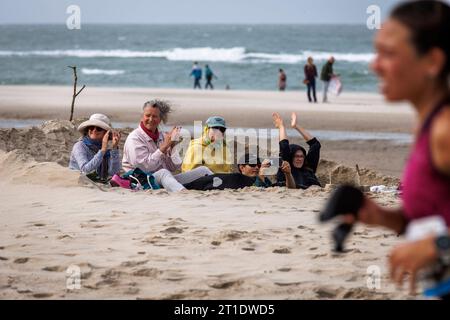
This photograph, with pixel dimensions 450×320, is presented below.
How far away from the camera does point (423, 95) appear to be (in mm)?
2861

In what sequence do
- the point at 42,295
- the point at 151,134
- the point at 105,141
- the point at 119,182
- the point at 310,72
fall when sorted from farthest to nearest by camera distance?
1. the point at 310,72
2. the point at 151,134
3. the point at 105,141
4. the point at 119,182
5. the point at 42,295

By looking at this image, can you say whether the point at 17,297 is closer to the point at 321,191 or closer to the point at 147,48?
the point at 321,191

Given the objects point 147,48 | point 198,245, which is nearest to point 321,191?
point 198,245

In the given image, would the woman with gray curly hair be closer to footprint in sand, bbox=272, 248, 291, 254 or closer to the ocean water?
footprint in sand, bbox=272, 248, 291, 254

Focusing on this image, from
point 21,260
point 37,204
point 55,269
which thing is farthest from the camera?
point 37,204

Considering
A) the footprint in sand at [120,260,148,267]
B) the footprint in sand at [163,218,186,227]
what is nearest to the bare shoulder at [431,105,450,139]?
the footprint in sand at [120,260,148,267]

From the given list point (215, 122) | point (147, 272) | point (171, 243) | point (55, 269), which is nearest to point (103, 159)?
point (215, 122)

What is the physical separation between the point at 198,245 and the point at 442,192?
3.82 metres

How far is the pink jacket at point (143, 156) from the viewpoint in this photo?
954 cm

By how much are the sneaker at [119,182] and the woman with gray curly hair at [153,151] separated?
291mm

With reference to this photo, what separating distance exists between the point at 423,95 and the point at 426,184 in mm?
272

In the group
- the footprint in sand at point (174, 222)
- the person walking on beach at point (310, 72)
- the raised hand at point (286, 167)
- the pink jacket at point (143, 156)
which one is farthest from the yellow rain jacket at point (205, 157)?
the person walking on beach at point (310, 72)

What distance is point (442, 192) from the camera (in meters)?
2.84

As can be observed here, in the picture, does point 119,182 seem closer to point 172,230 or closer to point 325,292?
point 172,230
